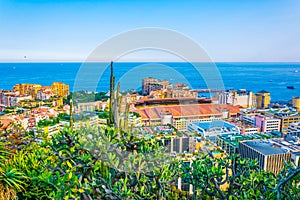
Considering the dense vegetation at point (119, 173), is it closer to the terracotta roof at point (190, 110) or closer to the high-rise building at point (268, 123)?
the terracotta roof at point (190, 110)

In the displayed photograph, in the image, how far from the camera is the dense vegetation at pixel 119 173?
6.15 feet

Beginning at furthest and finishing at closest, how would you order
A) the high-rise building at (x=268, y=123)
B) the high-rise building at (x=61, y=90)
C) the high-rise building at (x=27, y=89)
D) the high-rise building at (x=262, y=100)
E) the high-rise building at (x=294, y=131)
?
the high-rise building at (x=262, y=100) < the high-rise building at (x=27, y=89) < the high-rise building at (x=61, y=90) < the high-rise building at (x=268, y=123) < the high-rise building at (x=294, y=131)

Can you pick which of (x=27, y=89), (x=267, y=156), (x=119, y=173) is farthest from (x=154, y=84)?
(x=27, y=89)

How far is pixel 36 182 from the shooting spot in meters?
2.17

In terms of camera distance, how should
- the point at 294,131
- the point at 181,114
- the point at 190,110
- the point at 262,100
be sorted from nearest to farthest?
the point at 181,114
the point at 190,110
the point at 294,131
the point at 262,100

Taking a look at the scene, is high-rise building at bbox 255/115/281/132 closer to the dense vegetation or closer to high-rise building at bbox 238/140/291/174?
high-rise building at bbox 238/140/291/174

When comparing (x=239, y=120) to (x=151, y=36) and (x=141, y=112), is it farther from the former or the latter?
(x=151, y=36)

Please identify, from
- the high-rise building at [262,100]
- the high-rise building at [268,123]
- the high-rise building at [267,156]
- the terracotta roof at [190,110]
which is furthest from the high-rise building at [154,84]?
the high-rise building at [262,100]

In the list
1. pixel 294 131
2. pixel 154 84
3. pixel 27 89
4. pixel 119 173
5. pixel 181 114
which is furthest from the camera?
pixel 27 89

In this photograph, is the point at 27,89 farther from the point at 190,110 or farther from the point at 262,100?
the point at 262,100

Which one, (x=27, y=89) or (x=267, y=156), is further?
(x=27, y=89)

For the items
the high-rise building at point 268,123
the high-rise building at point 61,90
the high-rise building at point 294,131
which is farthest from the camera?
the high-rise building at point 61,90

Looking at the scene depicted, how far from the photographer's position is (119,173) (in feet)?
6.72

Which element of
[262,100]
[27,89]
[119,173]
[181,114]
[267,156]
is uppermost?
[119,173]
